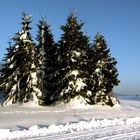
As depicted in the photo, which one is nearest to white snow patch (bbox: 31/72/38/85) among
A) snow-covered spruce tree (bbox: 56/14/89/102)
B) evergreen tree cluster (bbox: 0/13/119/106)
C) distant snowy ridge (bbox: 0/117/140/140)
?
evergreen tree cluster (bbox: 0/13/119/106)

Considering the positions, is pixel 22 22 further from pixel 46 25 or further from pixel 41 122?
pixel 41 122

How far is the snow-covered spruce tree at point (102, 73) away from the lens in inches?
1711

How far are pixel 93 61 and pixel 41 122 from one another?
2043 cm

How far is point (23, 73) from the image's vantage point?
42.2 meters

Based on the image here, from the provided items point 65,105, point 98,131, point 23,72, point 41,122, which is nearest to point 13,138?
point 98,131

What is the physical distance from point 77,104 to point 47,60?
322 inches

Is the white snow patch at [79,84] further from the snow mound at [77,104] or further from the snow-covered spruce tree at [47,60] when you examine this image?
the snow-covered spruce tree at [47,60]

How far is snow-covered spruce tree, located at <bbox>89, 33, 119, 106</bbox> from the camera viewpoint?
4347 cm

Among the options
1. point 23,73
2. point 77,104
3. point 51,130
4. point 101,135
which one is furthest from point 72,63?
point 101,135

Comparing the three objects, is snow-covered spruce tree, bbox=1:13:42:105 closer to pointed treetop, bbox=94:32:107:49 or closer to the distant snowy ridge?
pointed treetop, bbox=94:32:107:49

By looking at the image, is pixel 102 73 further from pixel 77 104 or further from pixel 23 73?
pixel 23 73

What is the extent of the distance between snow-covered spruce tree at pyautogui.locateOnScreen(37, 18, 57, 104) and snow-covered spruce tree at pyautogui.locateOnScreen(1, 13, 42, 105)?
55.7 inches

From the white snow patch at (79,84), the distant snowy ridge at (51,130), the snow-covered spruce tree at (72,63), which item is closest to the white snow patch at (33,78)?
the snow-covered spruce tree at (72,63)

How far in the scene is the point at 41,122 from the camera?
1013 inches
